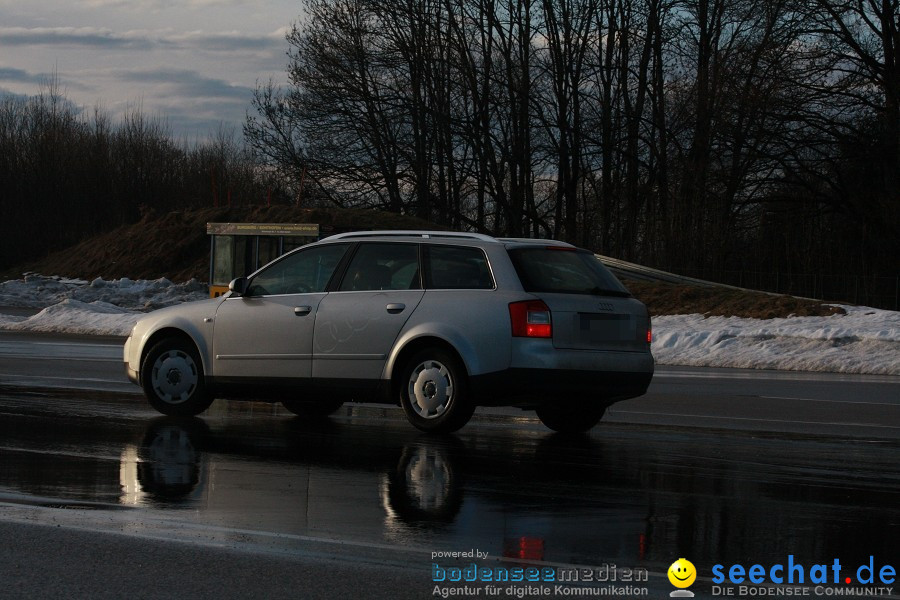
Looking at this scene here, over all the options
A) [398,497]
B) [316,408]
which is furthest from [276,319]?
[398,497]

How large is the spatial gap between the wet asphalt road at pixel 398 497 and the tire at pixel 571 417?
184mm

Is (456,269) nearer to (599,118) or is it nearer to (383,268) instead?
(383,268)

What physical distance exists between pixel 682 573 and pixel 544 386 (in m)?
4.23

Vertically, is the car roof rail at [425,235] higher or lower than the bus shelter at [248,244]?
lower

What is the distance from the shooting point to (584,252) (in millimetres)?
10555

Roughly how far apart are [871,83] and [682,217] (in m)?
7.47

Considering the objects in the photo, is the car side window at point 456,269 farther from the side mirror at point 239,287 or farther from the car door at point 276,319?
the side mirror at point 239,287

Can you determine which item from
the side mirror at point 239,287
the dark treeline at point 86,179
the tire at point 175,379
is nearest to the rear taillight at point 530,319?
the side mirror at point 239,287

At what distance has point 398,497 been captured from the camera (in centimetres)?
722

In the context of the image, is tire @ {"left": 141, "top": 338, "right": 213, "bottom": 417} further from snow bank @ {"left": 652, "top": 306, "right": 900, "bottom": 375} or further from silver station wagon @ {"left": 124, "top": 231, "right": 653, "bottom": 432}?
snow bank @ {"left": 652, "top": 306, "right": 900, "bottom": 375}

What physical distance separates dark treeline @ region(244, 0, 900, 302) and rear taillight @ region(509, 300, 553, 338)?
29.4 m

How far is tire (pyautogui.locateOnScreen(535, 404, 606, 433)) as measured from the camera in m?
10.8

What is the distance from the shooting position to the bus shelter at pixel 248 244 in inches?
1185

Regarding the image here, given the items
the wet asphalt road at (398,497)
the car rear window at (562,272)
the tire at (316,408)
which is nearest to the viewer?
the wet asphalt road at (398,497)
